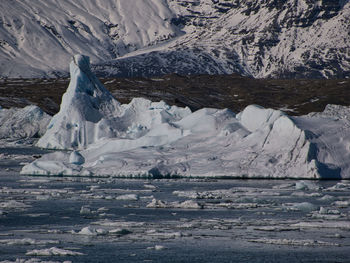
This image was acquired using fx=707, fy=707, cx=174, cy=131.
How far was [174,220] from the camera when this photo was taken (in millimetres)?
24000

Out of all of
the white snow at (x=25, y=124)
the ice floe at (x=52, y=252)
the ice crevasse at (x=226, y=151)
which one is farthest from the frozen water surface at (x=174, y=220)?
the white snow at (x=25, y=124)

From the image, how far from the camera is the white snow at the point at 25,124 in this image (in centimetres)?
7212

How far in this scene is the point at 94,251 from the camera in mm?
19031

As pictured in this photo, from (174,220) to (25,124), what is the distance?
51.6 meters

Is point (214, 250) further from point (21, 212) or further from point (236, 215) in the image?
point (21, 212)

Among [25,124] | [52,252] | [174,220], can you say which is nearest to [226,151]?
[174,220]

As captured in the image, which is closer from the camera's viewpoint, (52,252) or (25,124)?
(52,252)

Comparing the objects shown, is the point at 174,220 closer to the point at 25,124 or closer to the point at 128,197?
the point at 128,197

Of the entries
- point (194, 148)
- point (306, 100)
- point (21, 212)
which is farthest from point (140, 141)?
point (306, 100)

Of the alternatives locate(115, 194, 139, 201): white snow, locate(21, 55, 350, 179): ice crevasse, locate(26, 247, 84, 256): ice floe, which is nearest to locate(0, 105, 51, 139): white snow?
locate(21, 55, 350, 179): ice crevasse

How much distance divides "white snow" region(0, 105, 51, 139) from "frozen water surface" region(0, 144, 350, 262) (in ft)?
122

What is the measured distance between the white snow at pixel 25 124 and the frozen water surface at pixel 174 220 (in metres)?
37.3

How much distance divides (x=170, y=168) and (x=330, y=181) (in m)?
8.04

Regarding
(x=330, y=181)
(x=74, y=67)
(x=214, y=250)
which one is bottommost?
(x=214, y=250)
